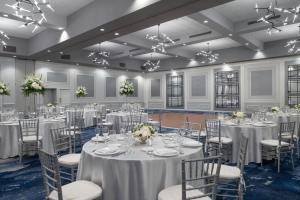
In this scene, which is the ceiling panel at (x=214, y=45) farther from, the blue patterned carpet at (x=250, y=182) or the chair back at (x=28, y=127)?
the chair back at (x=28, y=127)

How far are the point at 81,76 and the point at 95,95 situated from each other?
1643 millimetres

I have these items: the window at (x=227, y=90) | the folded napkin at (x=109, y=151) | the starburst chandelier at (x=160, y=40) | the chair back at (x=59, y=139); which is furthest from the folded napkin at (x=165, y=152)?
the window at (x=227, y=90)

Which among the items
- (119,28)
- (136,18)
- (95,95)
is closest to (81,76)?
(95,95)

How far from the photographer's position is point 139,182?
2.38 meters

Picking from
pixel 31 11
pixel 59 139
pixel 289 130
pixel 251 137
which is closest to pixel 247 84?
pixel 289 130

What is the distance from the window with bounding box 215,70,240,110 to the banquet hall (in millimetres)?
68

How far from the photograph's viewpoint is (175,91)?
18.5 meters

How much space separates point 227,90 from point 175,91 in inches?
173

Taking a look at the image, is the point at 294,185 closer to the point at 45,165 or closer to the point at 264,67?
the point at 45,165

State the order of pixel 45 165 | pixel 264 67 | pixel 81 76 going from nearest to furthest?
pixel 45 165
pixel 264 67
pixel 81 76

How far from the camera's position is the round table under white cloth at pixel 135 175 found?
2.38m

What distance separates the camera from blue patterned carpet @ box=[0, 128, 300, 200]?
11.4 ft

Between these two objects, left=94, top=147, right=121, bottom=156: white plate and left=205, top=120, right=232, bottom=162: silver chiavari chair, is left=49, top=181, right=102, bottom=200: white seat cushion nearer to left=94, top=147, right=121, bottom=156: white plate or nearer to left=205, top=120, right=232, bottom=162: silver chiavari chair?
left=94, top=147, right=121, bottom=156: white plate

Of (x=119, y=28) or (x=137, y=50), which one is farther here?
(x=137, y=50)
